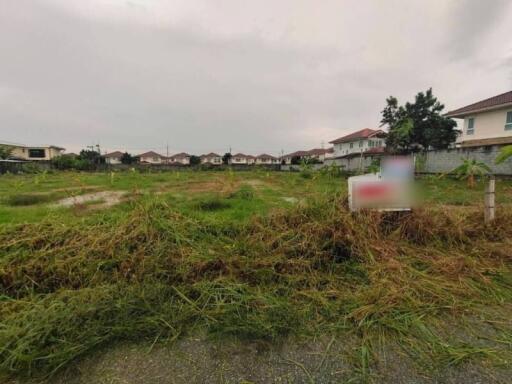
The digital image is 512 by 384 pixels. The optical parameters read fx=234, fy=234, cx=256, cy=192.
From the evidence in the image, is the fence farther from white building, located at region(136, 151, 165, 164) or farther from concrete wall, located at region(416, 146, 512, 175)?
white building, located at region(136, 151, 165, 164)

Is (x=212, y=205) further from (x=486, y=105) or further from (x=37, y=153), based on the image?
(x=37, y=153)

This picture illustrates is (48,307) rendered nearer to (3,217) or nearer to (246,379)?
(246,379)

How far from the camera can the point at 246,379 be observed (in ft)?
3.99

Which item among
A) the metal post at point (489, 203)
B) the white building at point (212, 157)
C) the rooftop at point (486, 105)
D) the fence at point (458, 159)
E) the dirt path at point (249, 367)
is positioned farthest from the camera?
the white building at point (212, 157)

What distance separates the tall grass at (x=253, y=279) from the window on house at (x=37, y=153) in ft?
166

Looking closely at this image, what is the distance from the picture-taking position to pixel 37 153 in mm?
39469

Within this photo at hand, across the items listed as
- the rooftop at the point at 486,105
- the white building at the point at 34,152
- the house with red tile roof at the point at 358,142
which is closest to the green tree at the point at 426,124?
the rooftop at the point at 486,105

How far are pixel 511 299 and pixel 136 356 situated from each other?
279 centimetres

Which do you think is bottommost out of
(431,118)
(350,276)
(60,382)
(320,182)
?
(60,382)

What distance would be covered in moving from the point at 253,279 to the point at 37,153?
174 feet

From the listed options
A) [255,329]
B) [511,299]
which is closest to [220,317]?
[255,329]

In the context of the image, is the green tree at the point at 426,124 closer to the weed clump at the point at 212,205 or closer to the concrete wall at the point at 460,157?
the concrete wall at the point at 460,157

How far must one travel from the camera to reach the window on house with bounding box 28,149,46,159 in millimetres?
39031

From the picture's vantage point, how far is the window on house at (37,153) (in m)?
39.0
